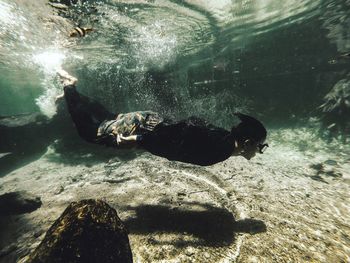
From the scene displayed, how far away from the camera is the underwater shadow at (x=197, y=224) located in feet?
13.4

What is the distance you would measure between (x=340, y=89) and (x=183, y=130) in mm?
13379

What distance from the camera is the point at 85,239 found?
3.27 m

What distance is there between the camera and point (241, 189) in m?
6.16

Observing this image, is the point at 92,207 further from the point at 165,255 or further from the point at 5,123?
the point at 5,123

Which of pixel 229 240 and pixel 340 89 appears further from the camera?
pixel 340 89

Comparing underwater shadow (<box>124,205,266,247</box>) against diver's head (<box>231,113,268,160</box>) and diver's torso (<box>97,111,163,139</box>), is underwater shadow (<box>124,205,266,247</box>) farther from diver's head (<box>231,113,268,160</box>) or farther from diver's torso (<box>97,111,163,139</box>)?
diver's torso (<box>97,111,163,139</box>)

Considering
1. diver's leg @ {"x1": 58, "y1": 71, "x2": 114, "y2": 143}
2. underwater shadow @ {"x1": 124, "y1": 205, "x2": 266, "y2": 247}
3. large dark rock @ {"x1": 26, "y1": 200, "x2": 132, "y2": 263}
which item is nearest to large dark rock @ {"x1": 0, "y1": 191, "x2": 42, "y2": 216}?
diver's leg @ {"x1": 58, "y1": 71, "x2": 114, "y2": 143}

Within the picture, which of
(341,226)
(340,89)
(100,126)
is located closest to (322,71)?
(340,89)

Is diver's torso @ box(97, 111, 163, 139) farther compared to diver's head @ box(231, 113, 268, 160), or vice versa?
diver's torso @ box(97, 111, 163, 139)

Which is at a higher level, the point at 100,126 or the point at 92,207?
the point at 100,126

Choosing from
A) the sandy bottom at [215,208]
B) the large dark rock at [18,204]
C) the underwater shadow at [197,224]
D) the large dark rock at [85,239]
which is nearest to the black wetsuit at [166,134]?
the underwater shadow at [197,224]

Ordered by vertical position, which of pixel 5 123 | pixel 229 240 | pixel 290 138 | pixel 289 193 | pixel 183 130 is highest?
pixel 183 130

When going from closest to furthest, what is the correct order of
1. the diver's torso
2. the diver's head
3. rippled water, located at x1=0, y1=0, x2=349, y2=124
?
the diver's head → the diver's torso → rippled water, located at x1=0, y1=0, x2=349, y2=124

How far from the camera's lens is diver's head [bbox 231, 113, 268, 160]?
4.42 metres
